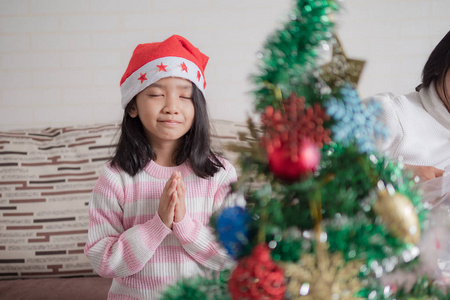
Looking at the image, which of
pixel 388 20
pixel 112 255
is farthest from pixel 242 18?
pixel 112 255

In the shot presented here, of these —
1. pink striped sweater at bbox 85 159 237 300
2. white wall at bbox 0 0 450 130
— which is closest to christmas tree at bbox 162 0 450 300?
pink striped sweater at bbox 85 159 237 300

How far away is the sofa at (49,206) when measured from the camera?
153 cm

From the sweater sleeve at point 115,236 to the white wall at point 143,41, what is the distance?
96cm

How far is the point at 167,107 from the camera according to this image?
41.8 inches

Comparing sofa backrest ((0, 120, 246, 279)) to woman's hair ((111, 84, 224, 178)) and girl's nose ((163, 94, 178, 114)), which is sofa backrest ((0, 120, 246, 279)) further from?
girl's nose ((163, 94, 178, 114))

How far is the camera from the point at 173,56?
1109mm

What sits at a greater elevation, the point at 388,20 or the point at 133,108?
the point at 388,20

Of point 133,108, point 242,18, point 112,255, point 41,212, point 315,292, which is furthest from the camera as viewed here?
point 242,18

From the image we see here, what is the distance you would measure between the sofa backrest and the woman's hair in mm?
300

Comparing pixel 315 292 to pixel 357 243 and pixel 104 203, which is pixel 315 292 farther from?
pixel 104 203

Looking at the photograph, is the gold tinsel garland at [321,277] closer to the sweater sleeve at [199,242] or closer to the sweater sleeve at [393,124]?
the sweater sleeve at [199,242]

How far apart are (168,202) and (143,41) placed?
120 cm

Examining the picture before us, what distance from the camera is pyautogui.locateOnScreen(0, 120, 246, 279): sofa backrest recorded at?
60.4 inches

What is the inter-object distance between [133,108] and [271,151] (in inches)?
30.6
